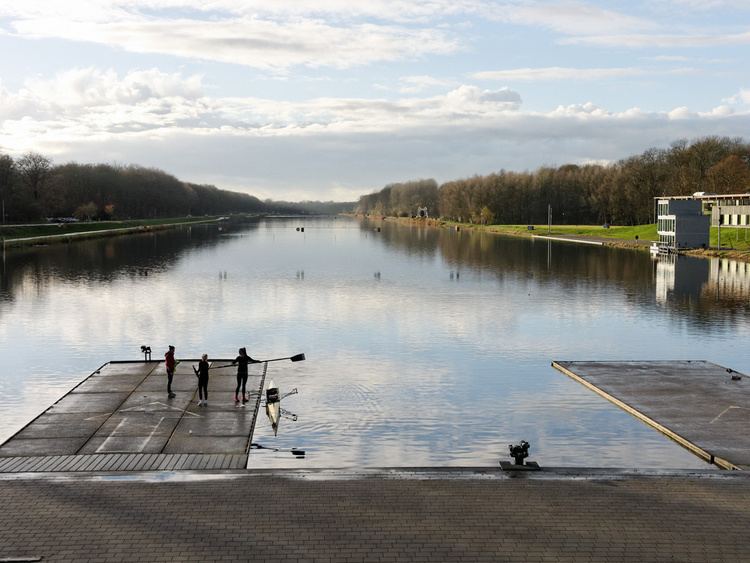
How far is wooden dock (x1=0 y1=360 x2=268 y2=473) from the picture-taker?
20.9 meters

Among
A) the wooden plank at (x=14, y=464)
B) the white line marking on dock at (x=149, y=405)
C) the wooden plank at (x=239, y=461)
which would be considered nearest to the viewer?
the wooden plank at (x=14, y=464)

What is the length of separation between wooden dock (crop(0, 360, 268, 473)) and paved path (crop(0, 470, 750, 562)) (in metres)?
1.70

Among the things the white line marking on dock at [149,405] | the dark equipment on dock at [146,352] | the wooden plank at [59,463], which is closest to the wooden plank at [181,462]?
the wooden plank at [59,463]

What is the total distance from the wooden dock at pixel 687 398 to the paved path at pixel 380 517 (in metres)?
3.60

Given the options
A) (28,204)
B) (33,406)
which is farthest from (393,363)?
(28,204)

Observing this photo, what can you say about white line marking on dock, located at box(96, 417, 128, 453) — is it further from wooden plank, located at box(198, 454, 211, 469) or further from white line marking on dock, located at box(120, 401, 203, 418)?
wooden plank, located at box(198, 454, 211, 469)

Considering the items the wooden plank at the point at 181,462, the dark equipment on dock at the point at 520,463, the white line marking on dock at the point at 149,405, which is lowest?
the wooden plank at the point at 181,462

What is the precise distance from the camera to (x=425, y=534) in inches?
622

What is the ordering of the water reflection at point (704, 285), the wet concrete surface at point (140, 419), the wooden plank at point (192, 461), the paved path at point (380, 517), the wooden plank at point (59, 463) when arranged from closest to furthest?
the paved path at point (380, 517) → the wooden plank at point (59, 463) → the wooden plank at point (192, 461) → the wet concrete surface at point (140, 419) → the water reflection at point (704, 285)

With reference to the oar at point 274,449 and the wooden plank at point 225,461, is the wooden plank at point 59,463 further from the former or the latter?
the oar at point 274,449

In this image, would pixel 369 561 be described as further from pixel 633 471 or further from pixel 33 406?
pixel 33 406

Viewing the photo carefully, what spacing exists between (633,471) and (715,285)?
183ft

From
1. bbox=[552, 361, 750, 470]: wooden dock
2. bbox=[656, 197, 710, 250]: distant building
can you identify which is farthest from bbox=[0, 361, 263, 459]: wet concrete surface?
bbox=[656, 197, 710, 250]: distant building

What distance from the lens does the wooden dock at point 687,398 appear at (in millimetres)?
22938
